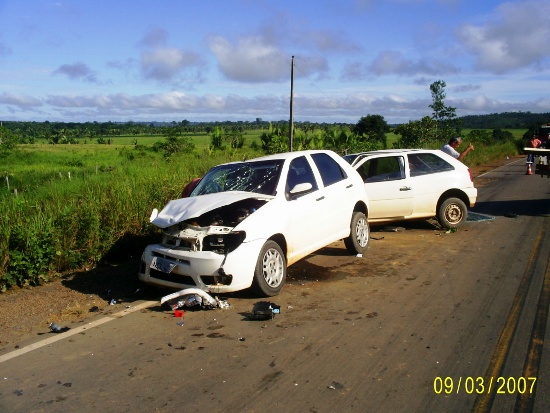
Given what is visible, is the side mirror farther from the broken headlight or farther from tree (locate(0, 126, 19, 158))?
tree (locate(0, 126, 19, 158))

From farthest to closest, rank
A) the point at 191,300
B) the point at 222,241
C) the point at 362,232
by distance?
the point at 362,232, the point at 222,241, the point at 191,300

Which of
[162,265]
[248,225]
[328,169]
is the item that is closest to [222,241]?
[248,225]

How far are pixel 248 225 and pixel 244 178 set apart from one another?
1443 millimetres

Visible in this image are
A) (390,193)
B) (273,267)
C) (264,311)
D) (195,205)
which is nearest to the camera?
(264,311)

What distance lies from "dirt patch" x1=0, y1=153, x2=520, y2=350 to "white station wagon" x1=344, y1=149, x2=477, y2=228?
244 cm

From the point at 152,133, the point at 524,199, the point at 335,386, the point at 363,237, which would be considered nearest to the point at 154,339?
the point at 335,386

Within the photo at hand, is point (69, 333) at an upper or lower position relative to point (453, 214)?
lower

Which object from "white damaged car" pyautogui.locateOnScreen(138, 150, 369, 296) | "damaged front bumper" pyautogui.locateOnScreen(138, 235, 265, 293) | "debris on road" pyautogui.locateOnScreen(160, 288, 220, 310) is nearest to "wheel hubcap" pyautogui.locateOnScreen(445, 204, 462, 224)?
"white damaged car" pyautogui.locateOnScreen(138, 150, 369, 296)

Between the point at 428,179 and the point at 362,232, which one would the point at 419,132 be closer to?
the point at 428,179

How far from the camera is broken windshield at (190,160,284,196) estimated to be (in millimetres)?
7612

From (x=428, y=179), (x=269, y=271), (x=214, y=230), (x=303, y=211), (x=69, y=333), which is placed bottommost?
(x=69, y=333)

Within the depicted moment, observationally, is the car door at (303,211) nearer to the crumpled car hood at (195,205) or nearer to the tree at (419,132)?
the crumpled car hood at (195,205)

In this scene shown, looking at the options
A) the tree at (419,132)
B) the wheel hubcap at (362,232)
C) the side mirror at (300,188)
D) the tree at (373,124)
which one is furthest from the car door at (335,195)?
the tree at (373,124)

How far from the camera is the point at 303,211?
7.56 m
